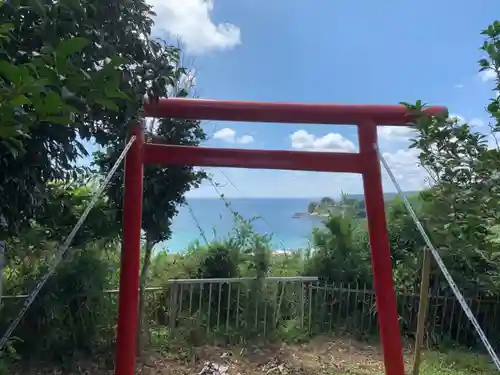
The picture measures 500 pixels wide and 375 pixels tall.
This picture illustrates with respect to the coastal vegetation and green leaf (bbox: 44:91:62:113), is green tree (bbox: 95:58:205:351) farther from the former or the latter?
green leaf (bbox: 44:91:62:113)

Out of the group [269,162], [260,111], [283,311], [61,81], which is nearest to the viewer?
[61,81]

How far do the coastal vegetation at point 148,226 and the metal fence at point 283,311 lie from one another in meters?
0.01

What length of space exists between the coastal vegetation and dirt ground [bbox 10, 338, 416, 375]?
10 centimetres

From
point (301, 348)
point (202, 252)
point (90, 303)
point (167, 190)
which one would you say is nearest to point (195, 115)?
point (167, 190)

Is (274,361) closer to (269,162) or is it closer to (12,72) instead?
(269,162)

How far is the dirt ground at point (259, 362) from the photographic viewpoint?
342 centimetres

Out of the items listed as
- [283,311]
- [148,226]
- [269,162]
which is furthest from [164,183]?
[283,311]

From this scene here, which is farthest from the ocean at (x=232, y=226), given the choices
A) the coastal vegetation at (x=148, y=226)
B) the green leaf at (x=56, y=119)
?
the green leaf at (x=56, y=119)

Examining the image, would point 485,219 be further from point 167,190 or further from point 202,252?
point 202,252

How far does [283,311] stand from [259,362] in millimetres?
712

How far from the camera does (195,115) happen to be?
112 inches

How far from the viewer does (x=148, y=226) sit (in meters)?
3.39

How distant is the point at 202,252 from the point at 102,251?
1088 mm

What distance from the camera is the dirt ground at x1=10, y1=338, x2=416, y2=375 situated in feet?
11.2
